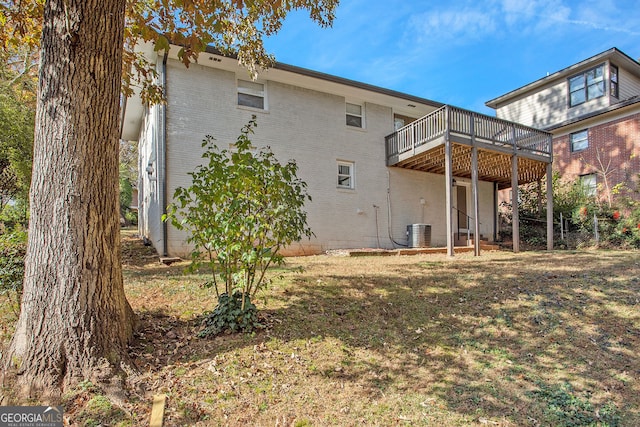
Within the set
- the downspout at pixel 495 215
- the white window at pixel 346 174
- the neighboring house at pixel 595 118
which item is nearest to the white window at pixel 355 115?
the white window at pixel 346 174

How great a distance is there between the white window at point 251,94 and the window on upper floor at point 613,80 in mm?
15985

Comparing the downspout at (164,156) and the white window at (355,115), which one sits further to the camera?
the white window at (355,115)

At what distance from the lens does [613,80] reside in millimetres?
16156

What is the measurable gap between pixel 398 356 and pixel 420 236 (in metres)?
8.76

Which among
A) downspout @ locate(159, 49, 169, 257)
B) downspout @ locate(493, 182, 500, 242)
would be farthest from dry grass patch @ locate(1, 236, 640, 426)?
downspout @ locate(493, 182, 500, 242)

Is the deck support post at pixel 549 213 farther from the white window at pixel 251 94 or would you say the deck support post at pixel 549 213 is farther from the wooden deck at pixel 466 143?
the white window at pixel 251 94

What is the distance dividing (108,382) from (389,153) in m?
11.2

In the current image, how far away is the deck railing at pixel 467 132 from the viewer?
34.6 ft

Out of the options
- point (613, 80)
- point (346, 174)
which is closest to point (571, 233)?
point (613, 80)

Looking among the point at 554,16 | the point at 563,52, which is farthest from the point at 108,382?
the point at 563,52

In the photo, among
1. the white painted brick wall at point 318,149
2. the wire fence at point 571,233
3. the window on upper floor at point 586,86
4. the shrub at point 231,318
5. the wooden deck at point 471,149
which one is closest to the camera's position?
the shrub at point 231,318

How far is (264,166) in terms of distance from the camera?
392 centimetres

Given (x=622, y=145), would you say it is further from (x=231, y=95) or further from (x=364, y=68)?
(x=231, y=95)

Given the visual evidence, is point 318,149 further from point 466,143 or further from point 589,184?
point 589,184
